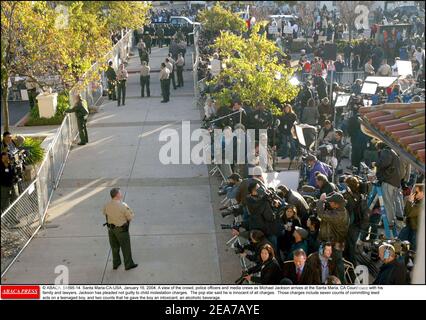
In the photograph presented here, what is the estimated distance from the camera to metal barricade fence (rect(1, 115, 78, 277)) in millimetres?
7773

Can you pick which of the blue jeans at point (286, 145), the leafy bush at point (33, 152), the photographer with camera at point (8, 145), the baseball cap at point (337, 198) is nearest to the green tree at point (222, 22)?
the blue jeans at point (286, 145)

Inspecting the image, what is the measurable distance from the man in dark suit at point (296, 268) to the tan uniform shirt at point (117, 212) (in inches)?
87.4

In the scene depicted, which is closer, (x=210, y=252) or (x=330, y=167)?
(x=210, y=252)

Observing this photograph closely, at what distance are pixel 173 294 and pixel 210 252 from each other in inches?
121

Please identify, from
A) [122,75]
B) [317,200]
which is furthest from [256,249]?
[122,75]

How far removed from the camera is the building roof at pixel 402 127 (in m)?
4.54

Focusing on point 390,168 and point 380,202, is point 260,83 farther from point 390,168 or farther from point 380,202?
point 380,202

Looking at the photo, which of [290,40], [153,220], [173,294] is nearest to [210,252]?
[153,220]

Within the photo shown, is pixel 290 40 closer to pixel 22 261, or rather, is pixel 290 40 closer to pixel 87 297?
pixel 22 261

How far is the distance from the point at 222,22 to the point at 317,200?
17.6 metres

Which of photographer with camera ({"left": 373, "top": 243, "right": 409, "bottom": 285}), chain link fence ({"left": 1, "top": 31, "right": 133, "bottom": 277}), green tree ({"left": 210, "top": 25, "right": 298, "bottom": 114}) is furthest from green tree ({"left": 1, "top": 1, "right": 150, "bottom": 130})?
photographer with camera ({"left": 373, "top": 243, "right": 409, "bottom": 285})

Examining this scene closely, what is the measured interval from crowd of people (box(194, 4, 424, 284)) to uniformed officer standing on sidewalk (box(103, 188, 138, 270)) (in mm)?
1331

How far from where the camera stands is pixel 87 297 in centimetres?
500

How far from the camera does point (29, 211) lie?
27.9 ft
